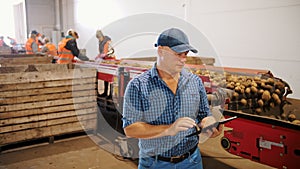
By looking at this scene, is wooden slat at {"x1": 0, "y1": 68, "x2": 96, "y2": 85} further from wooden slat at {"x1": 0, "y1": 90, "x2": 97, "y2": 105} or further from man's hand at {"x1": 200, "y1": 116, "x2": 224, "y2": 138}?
man's hand at {"x1": 200, "y1": 116, "x2": 224, "y2": 138}

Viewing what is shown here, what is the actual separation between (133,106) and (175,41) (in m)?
0.39

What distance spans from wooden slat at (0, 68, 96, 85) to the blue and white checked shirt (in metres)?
2.47

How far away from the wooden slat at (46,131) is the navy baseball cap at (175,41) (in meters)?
2.81

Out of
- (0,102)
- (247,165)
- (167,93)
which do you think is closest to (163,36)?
(167,93)

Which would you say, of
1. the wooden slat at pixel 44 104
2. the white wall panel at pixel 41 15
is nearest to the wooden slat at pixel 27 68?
the wooden slat at pixel 44 104

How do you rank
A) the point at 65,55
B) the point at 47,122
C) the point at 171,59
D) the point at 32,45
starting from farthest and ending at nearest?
the point at 32,45 → the point at 65,55 → the point at 47,122 → the point at 171,59

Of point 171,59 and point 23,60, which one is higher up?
point 171,59

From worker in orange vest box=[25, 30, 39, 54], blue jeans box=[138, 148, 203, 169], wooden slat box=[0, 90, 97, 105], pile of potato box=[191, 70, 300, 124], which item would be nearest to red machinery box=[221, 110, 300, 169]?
pile of potato box=[191, 70, 300, 124]

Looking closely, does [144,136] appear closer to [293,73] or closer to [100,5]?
[293,73]

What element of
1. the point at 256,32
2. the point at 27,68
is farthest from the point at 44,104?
the point at 256,32

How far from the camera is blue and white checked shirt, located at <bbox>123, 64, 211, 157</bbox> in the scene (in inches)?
57.8

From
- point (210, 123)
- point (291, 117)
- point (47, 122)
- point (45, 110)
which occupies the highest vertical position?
point (210, 123)

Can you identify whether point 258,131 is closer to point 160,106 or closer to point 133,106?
point 160,106

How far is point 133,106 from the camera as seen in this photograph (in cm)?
146
